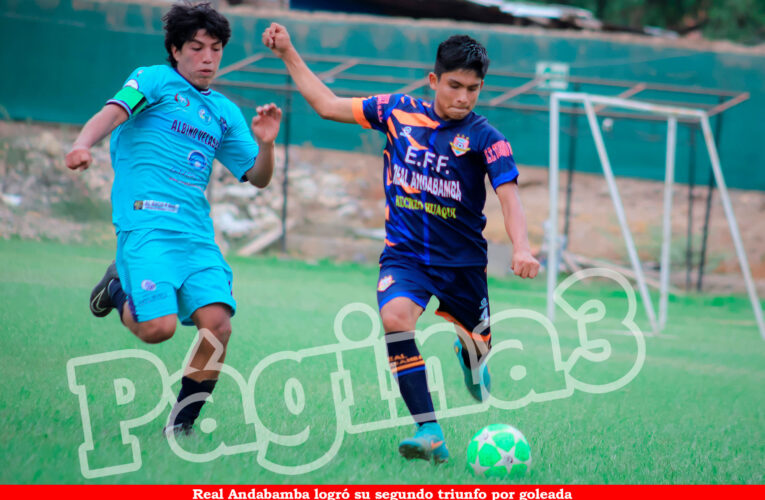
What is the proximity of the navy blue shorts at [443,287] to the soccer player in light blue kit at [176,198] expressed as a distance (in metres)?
0.76

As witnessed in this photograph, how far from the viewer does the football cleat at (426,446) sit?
12.6 feet

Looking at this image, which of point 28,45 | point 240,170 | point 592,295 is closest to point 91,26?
point 28,45

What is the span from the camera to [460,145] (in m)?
4.36

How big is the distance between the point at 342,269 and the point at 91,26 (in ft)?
25.4

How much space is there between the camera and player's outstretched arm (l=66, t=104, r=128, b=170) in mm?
3705

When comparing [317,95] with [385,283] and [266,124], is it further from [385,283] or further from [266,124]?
[385,283]

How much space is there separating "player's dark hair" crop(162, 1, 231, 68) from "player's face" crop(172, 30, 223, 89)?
23mm

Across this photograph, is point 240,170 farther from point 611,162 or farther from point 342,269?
point 611,162

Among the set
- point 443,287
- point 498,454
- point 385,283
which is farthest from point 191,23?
point 498,454

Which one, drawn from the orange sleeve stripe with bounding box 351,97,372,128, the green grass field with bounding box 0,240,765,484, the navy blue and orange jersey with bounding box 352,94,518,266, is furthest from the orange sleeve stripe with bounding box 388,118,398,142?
the green grass field with bounding box 0,240,765,484

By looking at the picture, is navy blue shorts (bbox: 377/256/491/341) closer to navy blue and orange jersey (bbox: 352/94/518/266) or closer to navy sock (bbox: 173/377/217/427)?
navy blue and orange jersey (bbox: 352/94/518/266)

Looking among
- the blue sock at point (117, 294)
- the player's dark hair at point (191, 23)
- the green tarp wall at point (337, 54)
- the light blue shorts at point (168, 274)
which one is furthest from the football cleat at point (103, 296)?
the green tarp wall at point (337, 54)

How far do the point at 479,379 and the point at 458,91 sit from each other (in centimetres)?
166

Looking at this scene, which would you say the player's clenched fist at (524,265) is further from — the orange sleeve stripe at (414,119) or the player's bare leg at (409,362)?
the orange sleeve stripe at (414,119)
